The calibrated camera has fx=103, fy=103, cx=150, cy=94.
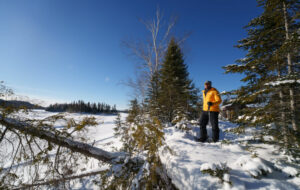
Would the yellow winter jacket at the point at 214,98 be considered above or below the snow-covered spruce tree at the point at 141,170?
above

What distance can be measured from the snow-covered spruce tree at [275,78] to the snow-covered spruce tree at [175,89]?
306cm

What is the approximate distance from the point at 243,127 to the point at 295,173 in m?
1.24

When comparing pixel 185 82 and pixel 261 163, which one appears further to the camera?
pixel 185 82

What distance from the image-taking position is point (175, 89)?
7105 millimetres

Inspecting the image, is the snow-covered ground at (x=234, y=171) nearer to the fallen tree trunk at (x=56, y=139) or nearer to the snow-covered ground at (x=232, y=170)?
the snow-covered ground at (x=232, y=170)

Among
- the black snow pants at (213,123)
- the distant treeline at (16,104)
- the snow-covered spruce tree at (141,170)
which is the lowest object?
the snow-covered spruce tree at (141,170)

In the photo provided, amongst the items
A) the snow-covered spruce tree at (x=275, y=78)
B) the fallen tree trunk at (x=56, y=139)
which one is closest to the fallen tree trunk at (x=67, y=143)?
the fallen tree trunk at (x=56, y=139)

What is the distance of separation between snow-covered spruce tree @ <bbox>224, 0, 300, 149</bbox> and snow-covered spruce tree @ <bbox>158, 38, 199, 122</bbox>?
306cm

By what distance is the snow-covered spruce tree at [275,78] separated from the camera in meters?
2.26

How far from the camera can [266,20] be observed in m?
3.18

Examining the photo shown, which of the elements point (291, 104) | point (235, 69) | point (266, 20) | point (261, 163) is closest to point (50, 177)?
point (261, 163)

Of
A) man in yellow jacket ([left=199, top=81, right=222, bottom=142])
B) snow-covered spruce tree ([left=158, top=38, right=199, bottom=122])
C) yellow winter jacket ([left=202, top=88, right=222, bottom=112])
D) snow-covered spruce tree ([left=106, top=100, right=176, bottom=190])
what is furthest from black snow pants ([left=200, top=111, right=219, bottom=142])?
snow-covered spruce tree ([left=106, top=100, right=176, bottom=190])

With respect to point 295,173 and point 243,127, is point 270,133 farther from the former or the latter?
point 295,173

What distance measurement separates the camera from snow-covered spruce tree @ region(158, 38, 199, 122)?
22.8ft
